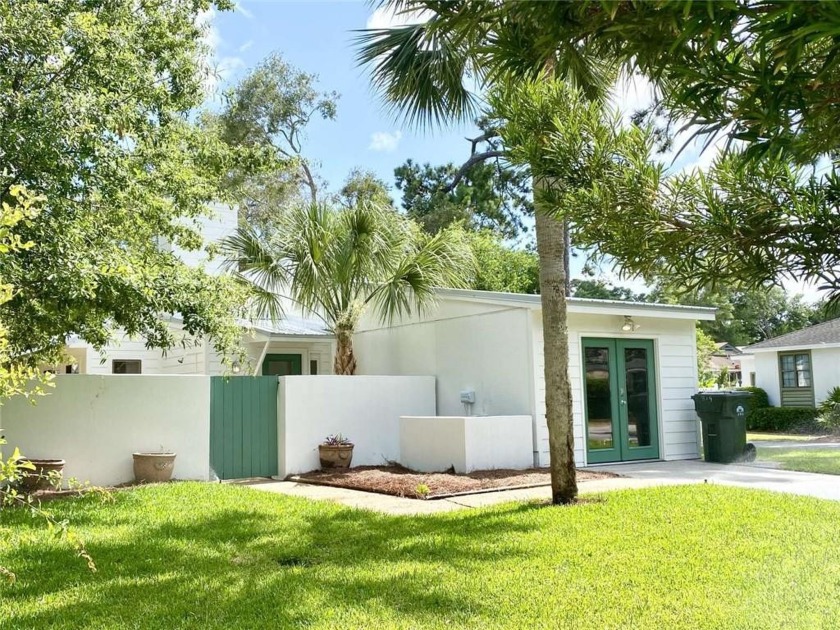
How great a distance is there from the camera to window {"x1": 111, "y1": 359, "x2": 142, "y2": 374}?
15.6 m

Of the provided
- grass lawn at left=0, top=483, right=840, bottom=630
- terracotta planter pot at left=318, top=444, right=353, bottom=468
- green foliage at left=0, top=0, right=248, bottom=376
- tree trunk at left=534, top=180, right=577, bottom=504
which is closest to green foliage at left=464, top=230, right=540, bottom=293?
terracotta planter pot at left=318, top=444, right=353, bottom=468

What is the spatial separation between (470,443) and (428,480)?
1074mm

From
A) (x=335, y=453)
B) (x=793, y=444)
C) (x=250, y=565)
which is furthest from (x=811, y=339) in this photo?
(x=250, y=565)

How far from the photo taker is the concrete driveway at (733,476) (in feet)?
28.9

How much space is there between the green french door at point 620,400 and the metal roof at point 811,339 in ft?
43.6

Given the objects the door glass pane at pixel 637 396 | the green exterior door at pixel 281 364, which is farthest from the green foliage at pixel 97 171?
the door glass pane at pixel 637 396

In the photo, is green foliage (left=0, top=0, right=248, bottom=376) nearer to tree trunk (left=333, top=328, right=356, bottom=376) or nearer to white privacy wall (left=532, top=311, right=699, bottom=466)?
tree trunk (left=333, top=328, right=356, bottom=376)

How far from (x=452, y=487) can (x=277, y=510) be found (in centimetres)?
246

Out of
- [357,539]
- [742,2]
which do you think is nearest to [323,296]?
[357,539]

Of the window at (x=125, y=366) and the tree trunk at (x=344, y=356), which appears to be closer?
the tree trunk at (x=344, y=356)

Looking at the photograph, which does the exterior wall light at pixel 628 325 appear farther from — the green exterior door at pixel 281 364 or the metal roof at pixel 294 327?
the green exterior door at pixel 281 364

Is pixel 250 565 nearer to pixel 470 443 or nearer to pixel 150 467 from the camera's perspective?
pixel 150 467

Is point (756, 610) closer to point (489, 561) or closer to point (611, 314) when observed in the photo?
point (489, 561)

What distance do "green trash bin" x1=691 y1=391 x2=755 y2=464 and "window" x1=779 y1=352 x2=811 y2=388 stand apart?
45.8 feet
